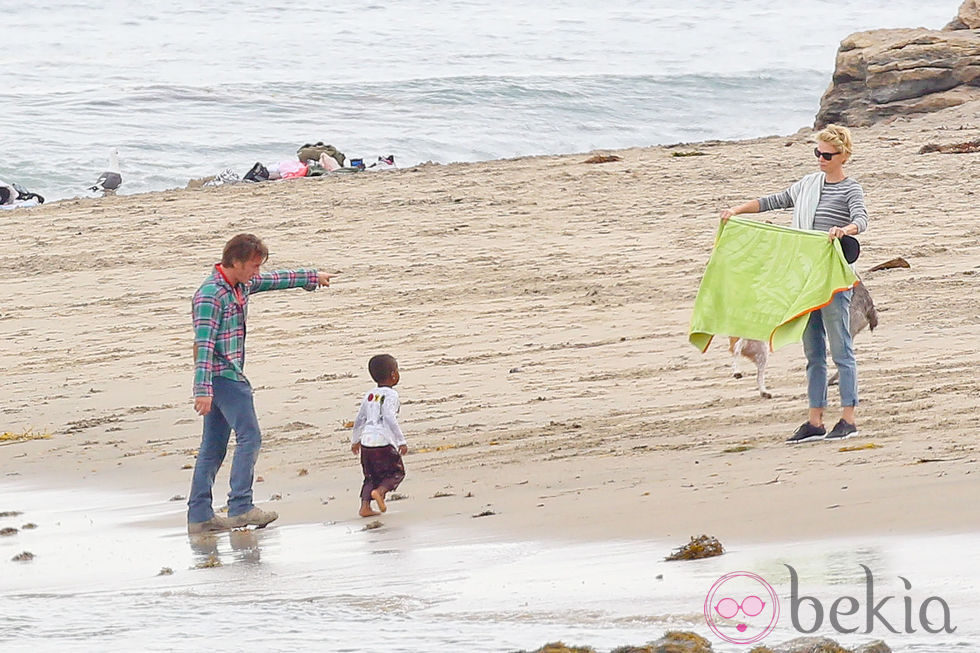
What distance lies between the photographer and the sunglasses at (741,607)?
4.56 meters

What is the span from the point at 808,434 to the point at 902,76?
14.2 m

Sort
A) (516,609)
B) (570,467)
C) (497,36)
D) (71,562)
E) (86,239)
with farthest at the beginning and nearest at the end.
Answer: (497,36) → (86,239) → (570,467) → (71,562) → (516,609)

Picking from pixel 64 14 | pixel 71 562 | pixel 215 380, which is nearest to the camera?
pixel 71 562

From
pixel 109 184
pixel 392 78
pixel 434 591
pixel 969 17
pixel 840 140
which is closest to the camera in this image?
pixel 434 591

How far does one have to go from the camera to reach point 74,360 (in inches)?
435

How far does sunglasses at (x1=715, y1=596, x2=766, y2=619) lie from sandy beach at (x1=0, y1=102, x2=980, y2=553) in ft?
2.66

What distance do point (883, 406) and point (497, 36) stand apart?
37.9 m

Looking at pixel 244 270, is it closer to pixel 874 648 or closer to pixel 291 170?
pixel 874 648

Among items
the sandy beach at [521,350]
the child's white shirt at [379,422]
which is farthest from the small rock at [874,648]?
the child's white shirt at [379,422]

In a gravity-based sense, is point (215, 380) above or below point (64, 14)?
below

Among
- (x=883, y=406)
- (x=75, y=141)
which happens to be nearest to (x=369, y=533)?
(x=883, y=406)

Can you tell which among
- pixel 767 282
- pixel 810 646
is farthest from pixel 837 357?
pixel 810 646

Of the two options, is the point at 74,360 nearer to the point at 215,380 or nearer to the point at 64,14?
the point at 215,380

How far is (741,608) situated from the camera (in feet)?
15.1
